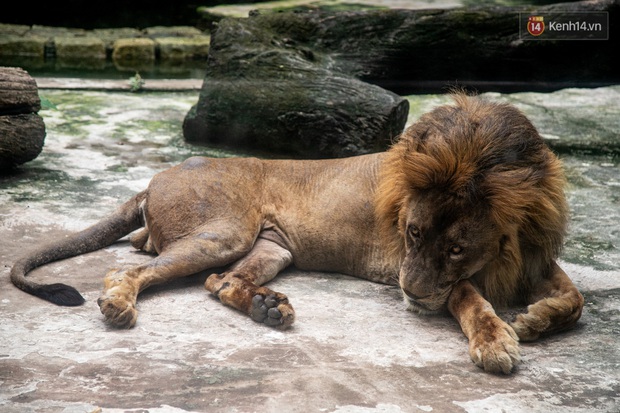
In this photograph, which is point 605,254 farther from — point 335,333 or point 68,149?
point 68,149

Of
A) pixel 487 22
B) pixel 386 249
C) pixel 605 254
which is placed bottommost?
pixel 605 254

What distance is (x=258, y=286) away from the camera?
430 cm

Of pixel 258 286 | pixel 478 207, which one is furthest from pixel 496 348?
pixel 258 286

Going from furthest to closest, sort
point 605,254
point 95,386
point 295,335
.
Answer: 1. point 605,254
2. point 295,335
3. point 95,386

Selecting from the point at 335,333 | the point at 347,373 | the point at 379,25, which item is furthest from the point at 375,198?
the point at 379,25

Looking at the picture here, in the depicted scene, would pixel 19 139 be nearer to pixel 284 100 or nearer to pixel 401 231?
pixel 284 100

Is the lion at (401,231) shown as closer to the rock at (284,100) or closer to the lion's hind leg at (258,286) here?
the lion's hind leg at (258,286)

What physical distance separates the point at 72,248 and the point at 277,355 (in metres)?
1.74

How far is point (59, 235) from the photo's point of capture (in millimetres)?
5176

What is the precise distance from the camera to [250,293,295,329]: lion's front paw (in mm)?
3986

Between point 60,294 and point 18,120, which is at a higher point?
point 18,120

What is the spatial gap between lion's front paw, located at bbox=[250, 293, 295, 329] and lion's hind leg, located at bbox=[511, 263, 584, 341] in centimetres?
107

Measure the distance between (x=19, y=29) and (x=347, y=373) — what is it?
1072 cm

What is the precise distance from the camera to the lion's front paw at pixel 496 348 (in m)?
3.52
